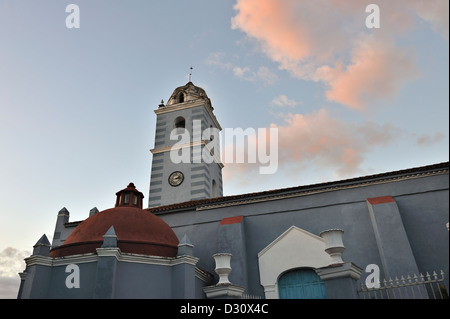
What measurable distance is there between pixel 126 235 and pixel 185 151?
43.9 ft

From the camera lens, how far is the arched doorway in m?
13.9

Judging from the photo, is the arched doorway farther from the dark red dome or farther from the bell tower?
the bell tower

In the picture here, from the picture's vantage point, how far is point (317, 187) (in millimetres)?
16469

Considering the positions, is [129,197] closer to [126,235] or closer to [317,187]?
[126,235]

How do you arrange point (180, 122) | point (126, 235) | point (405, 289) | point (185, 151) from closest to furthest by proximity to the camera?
point (405, 289) < point (126, 235) < point (185, 151) < point (180, 122)

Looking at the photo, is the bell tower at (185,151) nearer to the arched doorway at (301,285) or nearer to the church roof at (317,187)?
the church roof at (317,187)

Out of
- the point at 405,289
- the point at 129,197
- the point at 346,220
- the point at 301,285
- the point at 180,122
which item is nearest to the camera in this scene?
the point at 405,289

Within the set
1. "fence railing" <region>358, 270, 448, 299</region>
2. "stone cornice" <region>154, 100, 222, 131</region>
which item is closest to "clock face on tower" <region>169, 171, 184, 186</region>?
"stone cornice" <region>154, 100, 222, 131</region>

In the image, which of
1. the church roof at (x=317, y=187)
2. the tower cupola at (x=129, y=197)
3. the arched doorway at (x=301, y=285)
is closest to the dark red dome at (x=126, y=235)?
the tower cupola at (x=129, y=197)

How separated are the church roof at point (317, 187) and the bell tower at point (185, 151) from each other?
5.24 metres

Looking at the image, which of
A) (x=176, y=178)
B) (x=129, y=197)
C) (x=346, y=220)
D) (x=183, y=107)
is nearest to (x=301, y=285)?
(x=346, y=220)

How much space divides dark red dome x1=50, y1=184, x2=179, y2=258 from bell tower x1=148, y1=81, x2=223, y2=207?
30.5 feet
